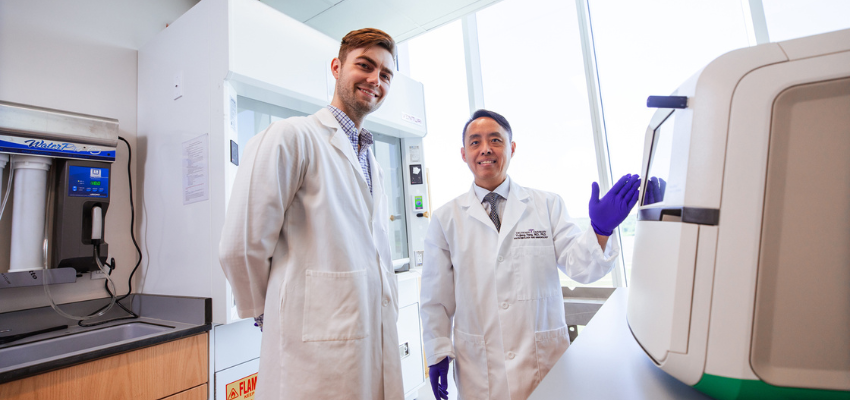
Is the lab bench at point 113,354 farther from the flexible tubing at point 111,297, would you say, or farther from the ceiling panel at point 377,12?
the ceiling panel at point 377,12

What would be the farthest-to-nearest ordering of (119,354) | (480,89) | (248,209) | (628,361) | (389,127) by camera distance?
(480,89)
(389,127)
(119,354)
(248,209)
(628,361)

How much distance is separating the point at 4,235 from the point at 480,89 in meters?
2.81

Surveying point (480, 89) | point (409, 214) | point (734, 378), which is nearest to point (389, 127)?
point (409, 214)

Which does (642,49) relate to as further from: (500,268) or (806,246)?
(806,246)

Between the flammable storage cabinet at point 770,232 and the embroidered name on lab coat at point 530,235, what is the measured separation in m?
0.81

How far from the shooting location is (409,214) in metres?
2.74

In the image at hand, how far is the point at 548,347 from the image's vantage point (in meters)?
1.13

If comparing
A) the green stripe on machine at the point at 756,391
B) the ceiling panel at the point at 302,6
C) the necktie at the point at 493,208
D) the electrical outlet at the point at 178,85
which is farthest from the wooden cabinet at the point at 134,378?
the ceiling panel at the point at 302,6

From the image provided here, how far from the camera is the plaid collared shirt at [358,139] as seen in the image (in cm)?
119

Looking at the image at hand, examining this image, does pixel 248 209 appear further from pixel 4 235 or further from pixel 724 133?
pixel 4 235

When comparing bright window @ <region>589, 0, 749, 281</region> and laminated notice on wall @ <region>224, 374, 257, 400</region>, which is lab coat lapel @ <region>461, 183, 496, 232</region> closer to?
laminated notice on wall @ <region>224, 374, 257, 400</region>

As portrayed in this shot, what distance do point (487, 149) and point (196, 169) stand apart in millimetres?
1213

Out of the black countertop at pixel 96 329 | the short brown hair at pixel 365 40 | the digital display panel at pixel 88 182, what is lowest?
the black countertop at pixel 96 329

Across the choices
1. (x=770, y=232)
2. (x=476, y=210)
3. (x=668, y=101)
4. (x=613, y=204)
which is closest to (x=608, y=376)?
(x=770, y=232)
